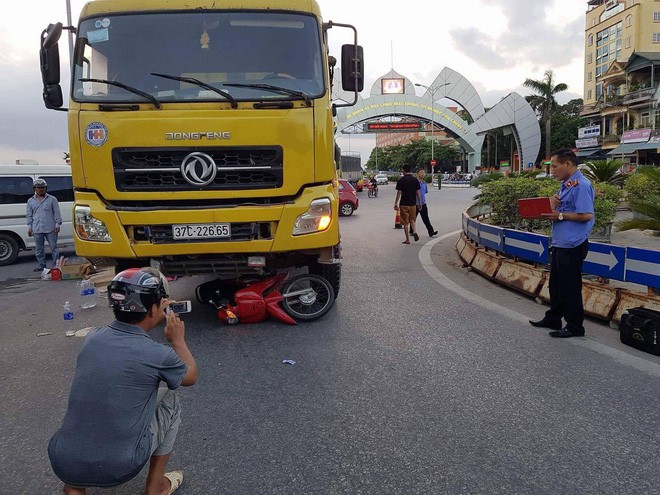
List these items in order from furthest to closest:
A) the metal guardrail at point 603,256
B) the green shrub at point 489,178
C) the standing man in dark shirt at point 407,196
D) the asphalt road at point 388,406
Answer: the standing man in dark shirt at point 407,196
the green shrub at point 489,178
the metal guardrail at point 603,256
the asphalt road at point 388,406

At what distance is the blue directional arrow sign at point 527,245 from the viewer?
6352 millimetres

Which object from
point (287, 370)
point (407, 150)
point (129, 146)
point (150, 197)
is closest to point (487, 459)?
point (287, 370)

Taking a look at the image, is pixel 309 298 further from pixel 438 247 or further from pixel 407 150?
pixel 407 150

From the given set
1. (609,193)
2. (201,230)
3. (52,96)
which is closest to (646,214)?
(609,193)

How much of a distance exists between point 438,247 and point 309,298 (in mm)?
6179

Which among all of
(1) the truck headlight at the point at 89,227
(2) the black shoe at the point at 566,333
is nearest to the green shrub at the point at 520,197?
(2) the black shoe at the point at 566,333

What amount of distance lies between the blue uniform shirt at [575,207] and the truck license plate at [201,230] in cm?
312

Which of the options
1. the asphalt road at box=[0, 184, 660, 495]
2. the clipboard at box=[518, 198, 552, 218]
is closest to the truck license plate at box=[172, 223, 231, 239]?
the asphalt road at box=[0, 184, 660, 495]

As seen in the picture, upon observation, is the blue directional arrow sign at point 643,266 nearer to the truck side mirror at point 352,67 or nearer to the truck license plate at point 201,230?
the truck side mirror at point 352,67

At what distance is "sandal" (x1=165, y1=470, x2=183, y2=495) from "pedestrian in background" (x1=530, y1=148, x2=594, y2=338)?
3650 mm

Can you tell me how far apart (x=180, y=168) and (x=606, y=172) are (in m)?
15.7

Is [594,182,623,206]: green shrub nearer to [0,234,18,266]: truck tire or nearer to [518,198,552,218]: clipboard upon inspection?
[518,198,552,218]: clipboard

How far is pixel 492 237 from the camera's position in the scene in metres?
7.70

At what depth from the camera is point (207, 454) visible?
2.94 m
